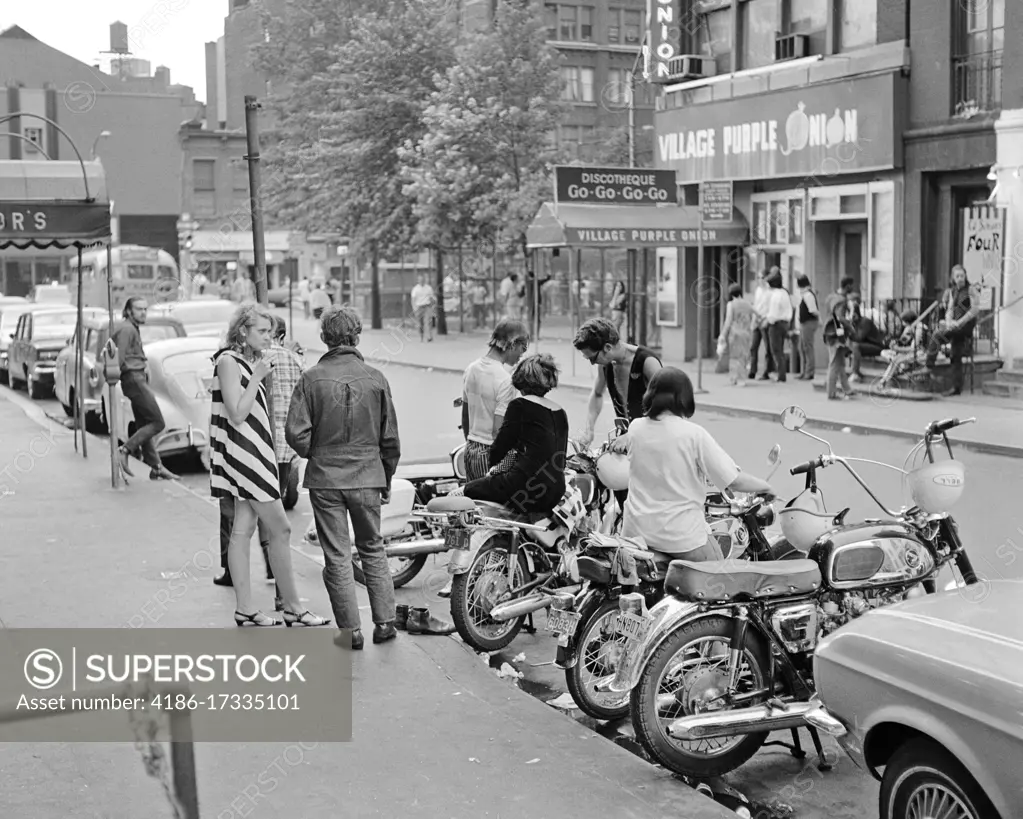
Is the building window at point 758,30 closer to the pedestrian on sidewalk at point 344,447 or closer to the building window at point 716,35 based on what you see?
the building window at point 716,35

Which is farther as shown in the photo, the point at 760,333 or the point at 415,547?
the point at 760,333

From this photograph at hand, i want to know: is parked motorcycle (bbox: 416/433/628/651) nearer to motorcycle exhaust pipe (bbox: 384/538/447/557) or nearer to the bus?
motorcycle exhaust pipe (bbox: 384/538/447/557)

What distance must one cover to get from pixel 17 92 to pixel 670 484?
2977 inches

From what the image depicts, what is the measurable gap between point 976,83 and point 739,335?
5.52 meters

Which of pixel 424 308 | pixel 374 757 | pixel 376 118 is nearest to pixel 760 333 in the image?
pixel 424 308

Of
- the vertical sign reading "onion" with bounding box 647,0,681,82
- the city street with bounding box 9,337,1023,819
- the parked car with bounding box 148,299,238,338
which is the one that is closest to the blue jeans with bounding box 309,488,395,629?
the city street with bounding box 9,337,1023,819

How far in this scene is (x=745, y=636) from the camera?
5637 mm

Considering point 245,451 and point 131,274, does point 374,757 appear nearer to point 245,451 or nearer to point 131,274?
point 245,451

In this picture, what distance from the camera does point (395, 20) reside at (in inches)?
1516

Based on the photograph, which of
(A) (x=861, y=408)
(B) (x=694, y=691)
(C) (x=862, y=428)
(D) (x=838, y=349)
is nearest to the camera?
(B) (x=694, y=691)

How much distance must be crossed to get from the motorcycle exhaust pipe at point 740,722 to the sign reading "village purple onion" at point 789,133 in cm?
1830

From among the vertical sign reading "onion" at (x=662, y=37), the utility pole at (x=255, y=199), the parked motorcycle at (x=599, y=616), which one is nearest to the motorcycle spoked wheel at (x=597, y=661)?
the parked motorcycle at (x=599, y=616)

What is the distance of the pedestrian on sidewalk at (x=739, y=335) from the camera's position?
938 inches

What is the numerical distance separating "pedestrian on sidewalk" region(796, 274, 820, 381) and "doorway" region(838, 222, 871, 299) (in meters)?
0.86
